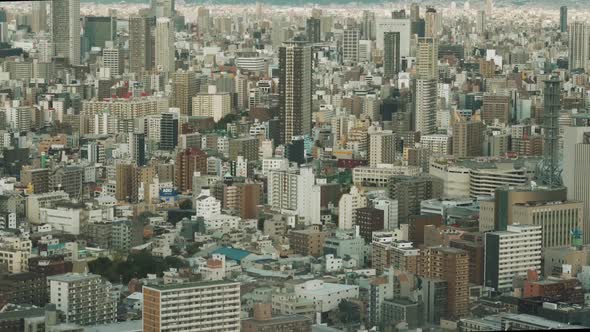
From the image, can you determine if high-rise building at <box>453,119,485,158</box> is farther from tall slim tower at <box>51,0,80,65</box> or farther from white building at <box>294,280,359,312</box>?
tall slim tower at <box>51,0,80,65</box>

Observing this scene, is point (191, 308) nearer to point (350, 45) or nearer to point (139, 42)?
point (139, 42)

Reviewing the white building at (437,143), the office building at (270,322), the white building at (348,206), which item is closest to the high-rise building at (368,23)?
the white building at (437,143)

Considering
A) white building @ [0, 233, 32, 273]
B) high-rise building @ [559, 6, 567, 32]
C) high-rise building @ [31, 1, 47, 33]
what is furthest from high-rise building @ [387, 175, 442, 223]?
high-rise building @ [31, 1, 47, 33]

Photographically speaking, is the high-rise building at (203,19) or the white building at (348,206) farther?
the high-rise building at (203,19)

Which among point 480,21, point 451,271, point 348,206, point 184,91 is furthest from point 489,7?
point 451,271

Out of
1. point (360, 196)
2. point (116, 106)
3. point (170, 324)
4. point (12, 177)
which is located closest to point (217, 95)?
point (116, 106)

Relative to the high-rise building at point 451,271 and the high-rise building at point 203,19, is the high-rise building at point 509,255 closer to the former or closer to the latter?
the high-rise building at point 451,271

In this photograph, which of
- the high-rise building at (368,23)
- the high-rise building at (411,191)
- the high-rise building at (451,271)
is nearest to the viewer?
the high-rise building at (451,271)
